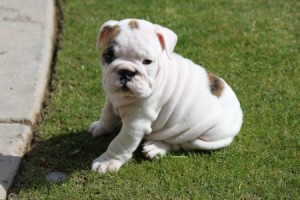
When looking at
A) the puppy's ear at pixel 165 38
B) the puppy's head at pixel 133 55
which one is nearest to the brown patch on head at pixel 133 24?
the puppy's head at pixel 133 55

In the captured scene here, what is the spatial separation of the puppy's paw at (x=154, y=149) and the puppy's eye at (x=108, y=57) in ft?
3.10

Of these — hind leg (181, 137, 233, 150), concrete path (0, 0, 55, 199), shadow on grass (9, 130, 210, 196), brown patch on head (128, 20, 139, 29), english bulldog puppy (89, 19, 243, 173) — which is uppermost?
brown patch on head (128, 20, 139, 29)

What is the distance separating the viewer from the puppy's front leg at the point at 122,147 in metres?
4.31

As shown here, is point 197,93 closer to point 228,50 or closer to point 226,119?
point 226,119

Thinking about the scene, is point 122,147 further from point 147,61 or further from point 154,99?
point 147,61

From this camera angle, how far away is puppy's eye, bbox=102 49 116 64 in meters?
4.02

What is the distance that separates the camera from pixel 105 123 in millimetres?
4910

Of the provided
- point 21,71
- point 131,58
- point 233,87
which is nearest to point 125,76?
point 131,58

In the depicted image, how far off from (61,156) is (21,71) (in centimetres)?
146

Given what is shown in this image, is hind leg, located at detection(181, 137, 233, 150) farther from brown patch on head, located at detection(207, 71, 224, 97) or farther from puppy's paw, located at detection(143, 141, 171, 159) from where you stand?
brown patch on head, located at detection(207, 71, 224, 97)

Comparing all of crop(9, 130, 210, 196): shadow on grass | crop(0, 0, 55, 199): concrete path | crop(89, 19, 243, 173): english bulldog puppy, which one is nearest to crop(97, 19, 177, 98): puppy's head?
crop(89, 19, 243, 173): english bulldog puppy

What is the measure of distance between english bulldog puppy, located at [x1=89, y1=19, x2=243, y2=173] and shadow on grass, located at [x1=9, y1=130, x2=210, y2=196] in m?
0.11

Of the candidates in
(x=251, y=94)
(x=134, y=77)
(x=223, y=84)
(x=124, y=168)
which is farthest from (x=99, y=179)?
(x=251, y=94)

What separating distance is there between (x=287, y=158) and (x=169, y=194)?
113 centimetres
